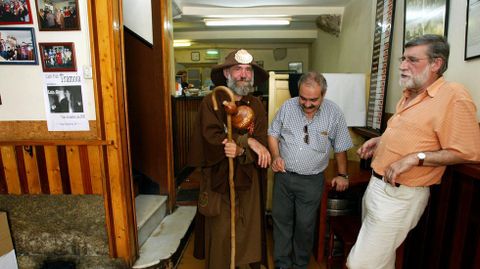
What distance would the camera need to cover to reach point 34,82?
1.77 meters

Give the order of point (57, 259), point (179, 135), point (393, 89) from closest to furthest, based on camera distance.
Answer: point (57, 259), point (393, 89), point (179, 135)

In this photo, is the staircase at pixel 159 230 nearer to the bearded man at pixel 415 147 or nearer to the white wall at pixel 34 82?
the white wall at pixel 34 82

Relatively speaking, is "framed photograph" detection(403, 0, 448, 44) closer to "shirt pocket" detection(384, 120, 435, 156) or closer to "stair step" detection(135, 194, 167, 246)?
"shirt pocket" detection(384, 120, 435, 156)

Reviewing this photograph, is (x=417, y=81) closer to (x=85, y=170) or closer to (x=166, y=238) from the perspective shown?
→ (x=85, y=170)

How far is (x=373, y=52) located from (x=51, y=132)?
2.91m

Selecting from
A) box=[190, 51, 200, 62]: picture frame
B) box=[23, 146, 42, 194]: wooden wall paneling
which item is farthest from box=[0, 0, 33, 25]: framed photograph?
box=[190, 51, 200, 62]: picture frame

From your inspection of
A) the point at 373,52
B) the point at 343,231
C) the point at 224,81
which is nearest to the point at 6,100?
the point at 224,81

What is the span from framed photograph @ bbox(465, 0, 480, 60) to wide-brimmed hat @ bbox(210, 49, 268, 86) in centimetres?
114

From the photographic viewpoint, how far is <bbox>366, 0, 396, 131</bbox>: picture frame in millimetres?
2398

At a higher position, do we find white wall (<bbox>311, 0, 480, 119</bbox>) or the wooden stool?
white wall (<bbox>311, 0, 480, 119</bbox>)

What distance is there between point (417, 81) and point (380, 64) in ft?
4.46

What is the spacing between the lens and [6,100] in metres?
1.80

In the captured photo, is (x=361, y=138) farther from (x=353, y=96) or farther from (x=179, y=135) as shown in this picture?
(x=179, y=135)

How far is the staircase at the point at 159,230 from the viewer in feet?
6.94
